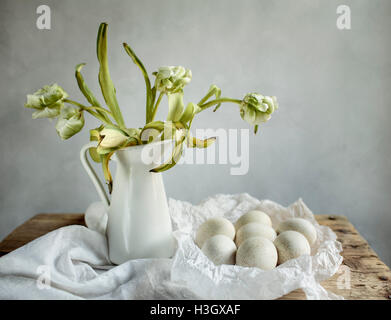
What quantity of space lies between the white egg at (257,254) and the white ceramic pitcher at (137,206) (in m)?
0.14

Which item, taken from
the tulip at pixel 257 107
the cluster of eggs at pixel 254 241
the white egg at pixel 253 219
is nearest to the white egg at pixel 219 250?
the cluster of eggs at pixel 254 241

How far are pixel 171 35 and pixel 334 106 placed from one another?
645 mm

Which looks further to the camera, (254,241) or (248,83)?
(248,83)

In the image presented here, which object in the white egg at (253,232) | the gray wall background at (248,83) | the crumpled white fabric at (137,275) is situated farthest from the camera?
the gray wall background at (248,83)

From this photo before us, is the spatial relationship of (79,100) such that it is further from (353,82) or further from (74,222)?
(353,82)

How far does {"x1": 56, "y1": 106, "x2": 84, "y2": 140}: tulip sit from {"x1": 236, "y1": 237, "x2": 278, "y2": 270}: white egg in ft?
1.08

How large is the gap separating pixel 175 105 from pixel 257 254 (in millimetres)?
272

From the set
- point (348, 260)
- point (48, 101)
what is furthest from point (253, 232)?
point (48, 101)

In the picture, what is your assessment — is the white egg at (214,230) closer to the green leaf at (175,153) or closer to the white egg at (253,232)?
the white egg at (253,232)

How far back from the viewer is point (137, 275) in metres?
0.57

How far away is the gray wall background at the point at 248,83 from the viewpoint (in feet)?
4.21

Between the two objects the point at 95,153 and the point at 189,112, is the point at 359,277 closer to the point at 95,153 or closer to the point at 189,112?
the point at 189,112

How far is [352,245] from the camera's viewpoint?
2.40ft

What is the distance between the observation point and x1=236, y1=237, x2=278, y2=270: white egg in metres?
0.57
